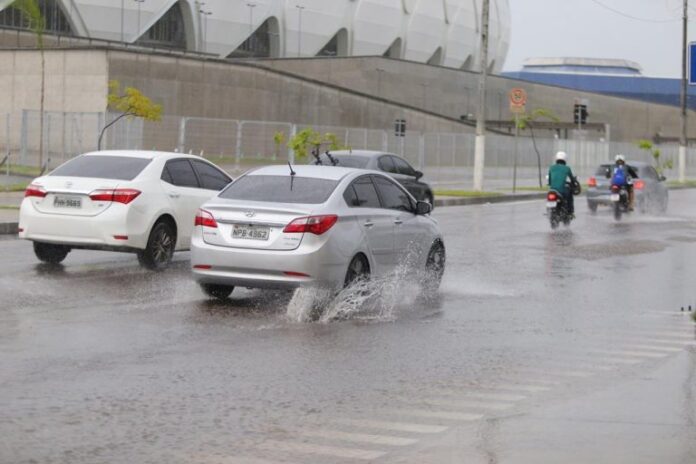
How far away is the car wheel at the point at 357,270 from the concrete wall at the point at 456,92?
183 feet

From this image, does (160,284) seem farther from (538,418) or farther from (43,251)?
(538,418)

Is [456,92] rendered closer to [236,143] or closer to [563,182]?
[236,143]

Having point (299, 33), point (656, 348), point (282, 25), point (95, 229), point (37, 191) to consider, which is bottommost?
point (656, 348)

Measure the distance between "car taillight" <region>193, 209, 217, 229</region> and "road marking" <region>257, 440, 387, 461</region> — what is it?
20.8 feet

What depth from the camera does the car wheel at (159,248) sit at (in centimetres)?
1667

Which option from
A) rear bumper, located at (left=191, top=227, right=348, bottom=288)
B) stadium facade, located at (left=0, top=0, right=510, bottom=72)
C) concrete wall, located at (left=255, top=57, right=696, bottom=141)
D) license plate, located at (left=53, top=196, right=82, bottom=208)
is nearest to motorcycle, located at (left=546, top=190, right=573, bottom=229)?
license plate, located at (left=53, top=196, right=82, bottom=208)

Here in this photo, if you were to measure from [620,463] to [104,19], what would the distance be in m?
70.8

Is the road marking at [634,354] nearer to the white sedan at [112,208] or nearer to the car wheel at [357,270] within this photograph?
the car wheel at [357,270]

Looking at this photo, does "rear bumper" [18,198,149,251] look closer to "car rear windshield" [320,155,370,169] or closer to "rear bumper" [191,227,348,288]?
"rear bumper" [191,227,348,288]

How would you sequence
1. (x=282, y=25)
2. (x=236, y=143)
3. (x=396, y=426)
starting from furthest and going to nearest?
(x=282, y=25) → (x=236, y=143) → (x=396, y=426)

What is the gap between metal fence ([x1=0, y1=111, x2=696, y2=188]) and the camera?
1602 inches

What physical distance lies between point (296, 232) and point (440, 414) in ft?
16.7

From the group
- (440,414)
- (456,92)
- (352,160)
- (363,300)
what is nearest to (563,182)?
(352,160)

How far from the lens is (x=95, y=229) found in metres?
16.2
